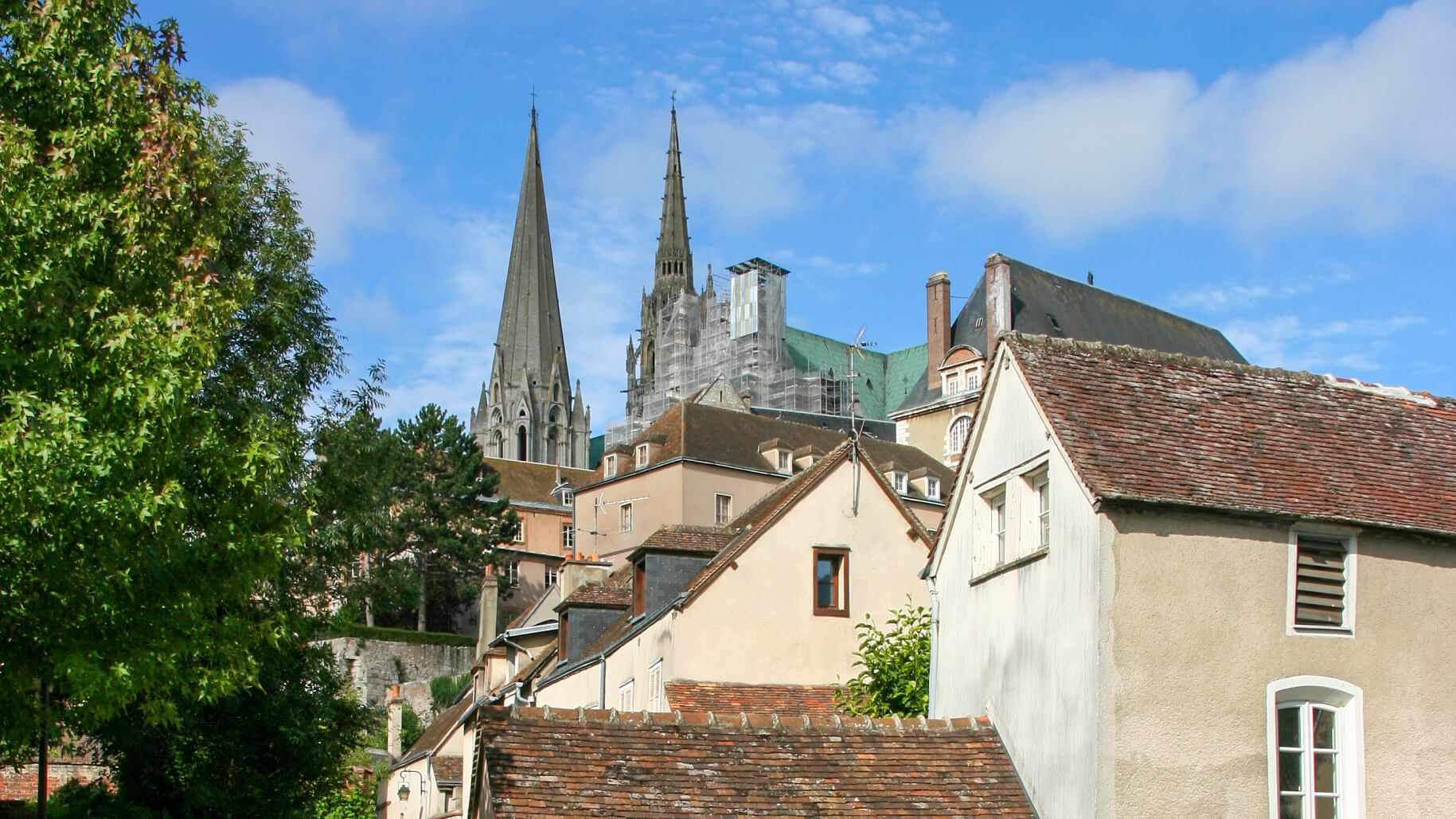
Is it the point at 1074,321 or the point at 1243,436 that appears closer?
the point at 1243,436

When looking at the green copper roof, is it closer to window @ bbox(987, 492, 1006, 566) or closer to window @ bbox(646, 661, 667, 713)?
window @ bbox(646, 661, 667, 713)

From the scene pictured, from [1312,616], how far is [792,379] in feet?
301

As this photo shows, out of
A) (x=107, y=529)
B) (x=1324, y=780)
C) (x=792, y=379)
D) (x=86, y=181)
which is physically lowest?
(x=1324, y=780)

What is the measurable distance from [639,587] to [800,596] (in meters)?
3.51

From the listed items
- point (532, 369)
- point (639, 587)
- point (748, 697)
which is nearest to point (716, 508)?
point (639, 587)

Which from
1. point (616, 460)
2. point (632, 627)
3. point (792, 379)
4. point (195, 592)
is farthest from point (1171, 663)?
point (792, 379)

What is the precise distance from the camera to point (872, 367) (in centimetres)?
11169

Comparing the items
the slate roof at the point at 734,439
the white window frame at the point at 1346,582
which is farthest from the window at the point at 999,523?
the slate roof at the point at 734,439

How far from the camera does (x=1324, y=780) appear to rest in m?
16.4

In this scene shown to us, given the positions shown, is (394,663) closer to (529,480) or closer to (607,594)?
(529,480)

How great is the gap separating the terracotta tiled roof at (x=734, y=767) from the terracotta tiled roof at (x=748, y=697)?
361 inches

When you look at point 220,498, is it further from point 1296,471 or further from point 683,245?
point 683,245

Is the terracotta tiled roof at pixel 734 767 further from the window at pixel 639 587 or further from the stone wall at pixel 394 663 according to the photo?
the stone wall at pixel 394 663

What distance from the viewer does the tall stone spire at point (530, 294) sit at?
152m
